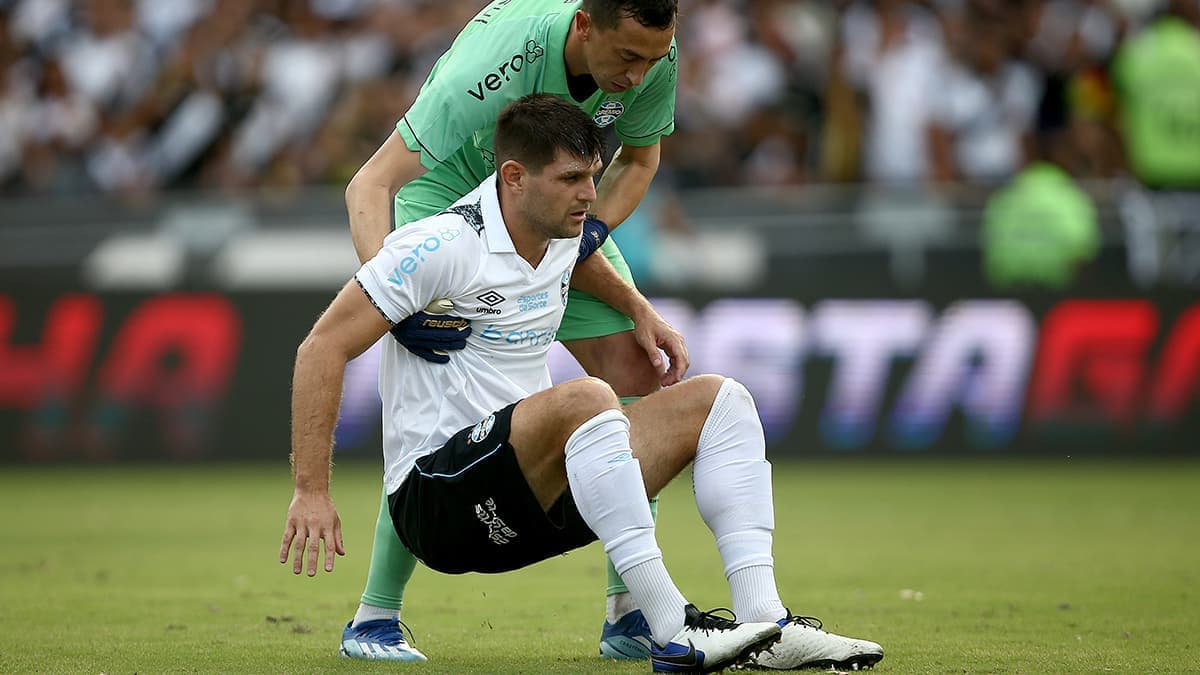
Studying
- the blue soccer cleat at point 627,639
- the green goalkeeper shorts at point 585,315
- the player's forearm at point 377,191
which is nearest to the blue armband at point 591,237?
the green goalkeeper shorts at point 585,315

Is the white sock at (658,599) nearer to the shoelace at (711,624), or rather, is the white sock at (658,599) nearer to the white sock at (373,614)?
the shoelace at (711,624)

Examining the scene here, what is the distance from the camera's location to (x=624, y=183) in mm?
6070

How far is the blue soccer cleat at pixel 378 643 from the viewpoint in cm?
532

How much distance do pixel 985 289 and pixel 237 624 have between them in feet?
27.6

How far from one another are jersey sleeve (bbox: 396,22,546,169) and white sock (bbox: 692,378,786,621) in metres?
1.28

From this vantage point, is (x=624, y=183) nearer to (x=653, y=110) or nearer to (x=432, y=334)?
(x=653, y=110)

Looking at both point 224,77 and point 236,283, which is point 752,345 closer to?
point 236,283

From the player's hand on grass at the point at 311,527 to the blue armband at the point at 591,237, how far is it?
50.4 inches

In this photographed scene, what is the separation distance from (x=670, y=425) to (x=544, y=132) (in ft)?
3.17

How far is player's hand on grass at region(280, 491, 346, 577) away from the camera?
183 inches

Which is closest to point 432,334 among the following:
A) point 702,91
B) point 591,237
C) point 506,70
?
point 591,237

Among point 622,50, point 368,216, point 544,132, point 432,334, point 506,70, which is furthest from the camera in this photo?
point 506,70

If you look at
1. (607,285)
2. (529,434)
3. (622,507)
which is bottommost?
(622,507)

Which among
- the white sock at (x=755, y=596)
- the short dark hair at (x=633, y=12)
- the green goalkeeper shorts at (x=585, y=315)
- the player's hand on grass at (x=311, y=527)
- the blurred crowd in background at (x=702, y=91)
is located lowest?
the white sock at (x=755, y=596)
